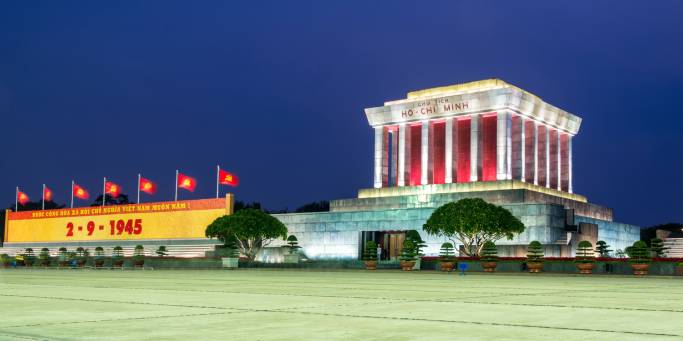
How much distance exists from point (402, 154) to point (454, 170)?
21.9 feet

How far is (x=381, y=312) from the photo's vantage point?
1426 cm

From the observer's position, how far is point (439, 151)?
3425 inches

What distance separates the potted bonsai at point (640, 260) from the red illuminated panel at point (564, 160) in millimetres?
40002

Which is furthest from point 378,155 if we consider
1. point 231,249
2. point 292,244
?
point 231,249

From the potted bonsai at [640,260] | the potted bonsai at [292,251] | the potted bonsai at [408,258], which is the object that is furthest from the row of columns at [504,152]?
the potted bonsai at [640,260]

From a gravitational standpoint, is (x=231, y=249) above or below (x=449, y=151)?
below

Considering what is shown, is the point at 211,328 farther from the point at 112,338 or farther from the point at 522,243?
the point at 522,243

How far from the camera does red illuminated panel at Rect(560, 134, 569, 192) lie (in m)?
89.9

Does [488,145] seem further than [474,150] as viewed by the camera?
Yes

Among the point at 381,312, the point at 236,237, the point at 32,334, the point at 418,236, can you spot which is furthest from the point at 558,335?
the point at 236,237

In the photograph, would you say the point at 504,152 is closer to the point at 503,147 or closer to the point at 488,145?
the point at 503,147

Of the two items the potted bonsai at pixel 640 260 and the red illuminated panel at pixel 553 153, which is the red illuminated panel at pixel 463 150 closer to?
the red illuminated panel at pixel 553 153

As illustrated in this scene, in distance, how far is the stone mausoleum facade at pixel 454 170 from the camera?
252 feet

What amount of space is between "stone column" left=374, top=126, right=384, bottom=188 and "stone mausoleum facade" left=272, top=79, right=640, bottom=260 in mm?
110
